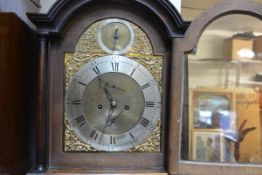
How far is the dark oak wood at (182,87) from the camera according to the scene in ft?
3.10

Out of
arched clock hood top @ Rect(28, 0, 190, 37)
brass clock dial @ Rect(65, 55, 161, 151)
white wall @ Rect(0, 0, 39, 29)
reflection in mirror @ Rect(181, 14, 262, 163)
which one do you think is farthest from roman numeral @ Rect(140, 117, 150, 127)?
white wall @ Rect(0, 0, 39, 29)

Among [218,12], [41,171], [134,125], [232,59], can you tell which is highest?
[218,12]

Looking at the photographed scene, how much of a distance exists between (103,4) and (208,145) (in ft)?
1.63

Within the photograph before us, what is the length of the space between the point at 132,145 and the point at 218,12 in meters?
0.43

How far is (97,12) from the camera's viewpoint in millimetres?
997

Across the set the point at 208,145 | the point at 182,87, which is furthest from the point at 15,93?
the point at 208,145

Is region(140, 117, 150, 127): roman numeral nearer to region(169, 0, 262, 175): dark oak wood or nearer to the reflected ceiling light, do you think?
region(169, 0, 262, 175): dark oak wood

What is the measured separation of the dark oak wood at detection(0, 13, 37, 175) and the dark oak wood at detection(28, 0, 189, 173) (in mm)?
67

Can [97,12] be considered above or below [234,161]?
above

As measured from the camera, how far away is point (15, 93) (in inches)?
37.8

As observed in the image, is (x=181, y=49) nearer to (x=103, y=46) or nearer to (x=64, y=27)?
(x=103, y=46)

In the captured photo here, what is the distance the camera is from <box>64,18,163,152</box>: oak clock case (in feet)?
3.23

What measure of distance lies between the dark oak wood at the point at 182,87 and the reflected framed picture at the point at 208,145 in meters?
0.04

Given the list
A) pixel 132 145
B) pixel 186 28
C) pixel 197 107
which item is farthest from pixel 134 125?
pixel 186 28
